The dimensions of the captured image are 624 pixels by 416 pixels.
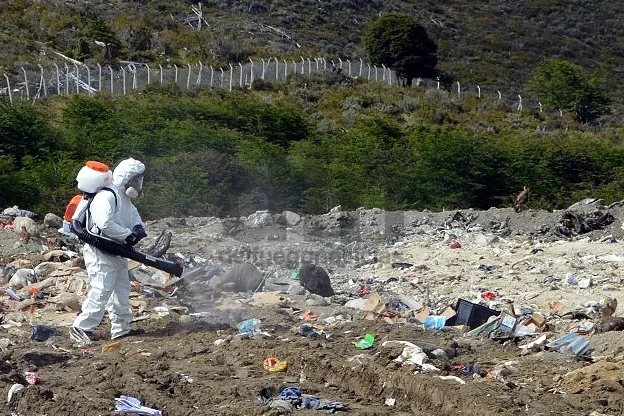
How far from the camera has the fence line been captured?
113ft

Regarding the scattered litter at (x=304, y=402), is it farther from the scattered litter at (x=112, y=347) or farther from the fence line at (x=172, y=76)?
the fence line at (x=172, y=76)

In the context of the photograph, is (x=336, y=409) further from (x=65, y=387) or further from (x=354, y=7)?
(x=354, y=7)

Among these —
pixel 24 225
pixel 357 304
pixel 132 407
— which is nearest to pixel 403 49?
pixel 24 225

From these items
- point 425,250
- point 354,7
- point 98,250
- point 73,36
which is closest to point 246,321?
point 98,250

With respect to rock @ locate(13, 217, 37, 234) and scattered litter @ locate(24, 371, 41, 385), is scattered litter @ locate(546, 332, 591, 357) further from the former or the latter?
rock @ locate(13, 217, 37, 234)

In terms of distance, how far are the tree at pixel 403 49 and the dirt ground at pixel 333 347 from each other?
34586 millimetres

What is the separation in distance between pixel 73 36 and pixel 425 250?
31.1 meters

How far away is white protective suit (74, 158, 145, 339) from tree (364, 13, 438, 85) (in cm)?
4118

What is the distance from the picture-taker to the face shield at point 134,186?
8.48 metres

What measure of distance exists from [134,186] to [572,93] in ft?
136

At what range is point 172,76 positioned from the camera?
38.4m

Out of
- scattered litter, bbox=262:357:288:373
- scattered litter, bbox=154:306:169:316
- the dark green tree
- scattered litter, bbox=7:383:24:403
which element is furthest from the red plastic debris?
the dark green tree

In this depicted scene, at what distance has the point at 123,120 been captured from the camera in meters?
26.2

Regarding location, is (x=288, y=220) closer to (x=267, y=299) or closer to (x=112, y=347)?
(x=267, y=299)
